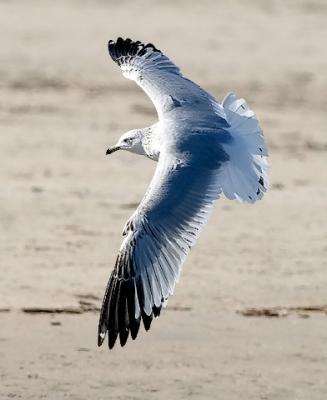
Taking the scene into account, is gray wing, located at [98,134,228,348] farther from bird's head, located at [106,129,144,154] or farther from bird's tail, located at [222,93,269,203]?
bird's head, located at [106,129,144,154]

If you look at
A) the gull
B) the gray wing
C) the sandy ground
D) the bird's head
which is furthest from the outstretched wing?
the sandy ground

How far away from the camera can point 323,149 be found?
35.1 feet

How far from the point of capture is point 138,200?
30.4 feet

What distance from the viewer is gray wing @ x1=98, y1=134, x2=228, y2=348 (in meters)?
5.70

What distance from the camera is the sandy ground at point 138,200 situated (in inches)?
257

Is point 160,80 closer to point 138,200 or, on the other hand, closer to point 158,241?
point 158,241

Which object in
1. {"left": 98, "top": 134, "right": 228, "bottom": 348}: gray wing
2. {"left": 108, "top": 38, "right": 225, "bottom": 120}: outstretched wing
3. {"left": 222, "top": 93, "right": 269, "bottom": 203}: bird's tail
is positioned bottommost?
{"left": 98, "top": 134, "right": 228, "bottom": 348}: gray wing

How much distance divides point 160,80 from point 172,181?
3.89ft

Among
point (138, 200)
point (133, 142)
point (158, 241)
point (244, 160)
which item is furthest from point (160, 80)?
point (138, 200)

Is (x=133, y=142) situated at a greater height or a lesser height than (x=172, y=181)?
greater

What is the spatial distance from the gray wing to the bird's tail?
6.6 inches

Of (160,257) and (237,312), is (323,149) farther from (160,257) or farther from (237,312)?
(160,257)

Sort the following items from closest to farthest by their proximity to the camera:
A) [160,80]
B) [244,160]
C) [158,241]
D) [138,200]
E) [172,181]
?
[158,241], [172,181], [244,160], [160,80], [138,200]

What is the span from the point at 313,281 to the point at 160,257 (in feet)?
6.85
